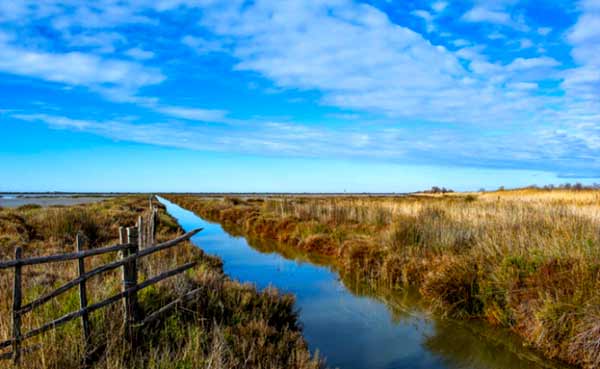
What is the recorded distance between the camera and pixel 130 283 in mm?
5461

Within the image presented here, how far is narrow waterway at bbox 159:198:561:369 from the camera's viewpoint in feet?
22.2

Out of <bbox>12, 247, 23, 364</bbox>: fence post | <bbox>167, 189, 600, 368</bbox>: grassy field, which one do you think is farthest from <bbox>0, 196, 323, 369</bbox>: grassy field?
<bbox>167, 189, 600, 368</bbox>: grassy field

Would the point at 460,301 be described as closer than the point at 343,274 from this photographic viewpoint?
Yes

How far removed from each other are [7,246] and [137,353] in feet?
32.6

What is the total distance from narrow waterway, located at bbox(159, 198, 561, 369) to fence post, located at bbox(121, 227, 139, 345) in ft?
9.82

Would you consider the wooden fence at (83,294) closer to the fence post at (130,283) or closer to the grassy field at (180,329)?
the fence post at (130,283)

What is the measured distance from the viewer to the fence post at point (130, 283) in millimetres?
5395

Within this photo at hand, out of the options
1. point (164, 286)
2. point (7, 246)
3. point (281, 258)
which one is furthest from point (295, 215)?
point (164, 286)

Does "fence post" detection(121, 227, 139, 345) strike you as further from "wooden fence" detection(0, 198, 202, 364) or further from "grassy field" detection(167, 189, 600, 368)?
"grassy field" detection(167, 189, 600, 368)

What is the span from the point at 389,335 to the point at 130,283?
4.71 meters

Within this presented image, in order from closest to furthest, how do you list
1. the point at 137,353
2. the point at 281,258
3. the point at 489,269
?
the point at 137,353 → the point at 489,269 → the point at 281,258

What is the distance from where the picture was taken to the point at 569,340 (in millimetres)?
6207

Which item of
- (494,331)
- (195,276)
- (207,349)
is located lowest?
(494,331)

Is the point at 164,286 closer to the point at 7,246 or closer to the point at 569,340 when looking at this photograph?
the point at 569,340
